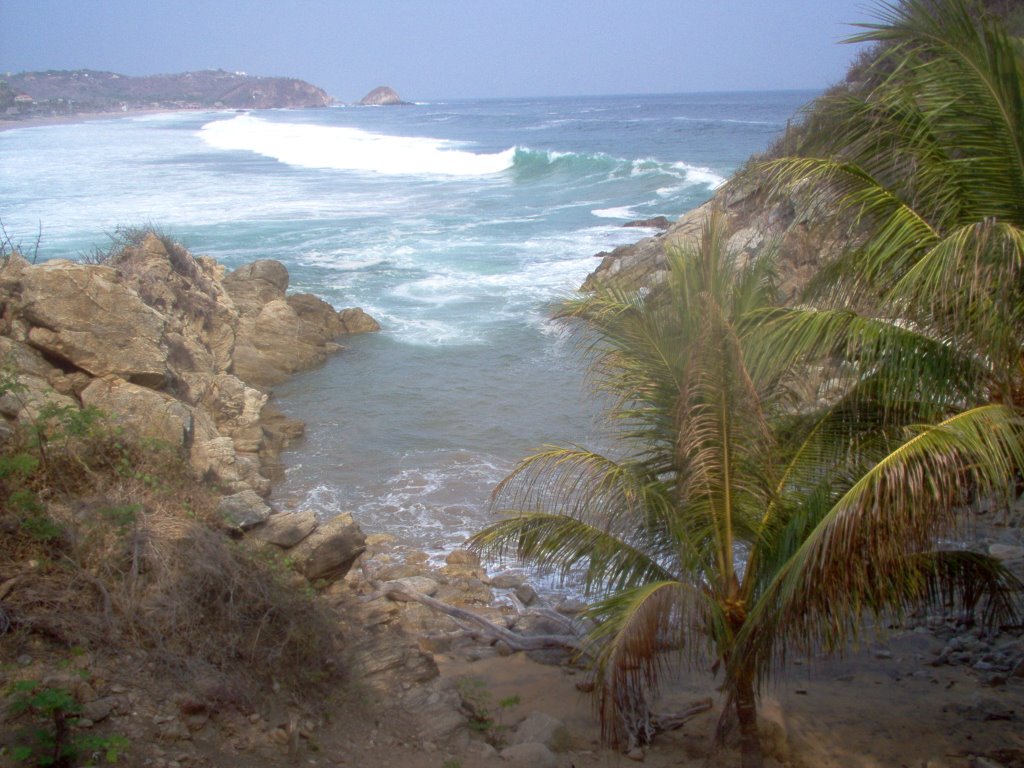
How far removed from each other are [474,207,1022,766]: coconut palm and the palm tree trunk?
0.01m

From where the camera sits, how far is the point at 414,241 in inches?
1280

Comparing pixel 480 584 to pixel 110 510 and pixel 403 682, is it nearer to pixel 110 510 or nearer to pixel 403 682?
pixel 403 682

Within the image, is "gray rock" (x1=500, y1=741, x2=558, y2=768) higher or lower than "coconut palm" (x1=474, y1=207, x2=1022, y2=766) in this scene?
lower

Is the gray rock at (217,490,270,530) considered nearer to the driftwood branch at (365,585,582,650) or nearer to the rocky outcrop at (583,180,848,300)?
the driftwood branch at (365,585,582,650)

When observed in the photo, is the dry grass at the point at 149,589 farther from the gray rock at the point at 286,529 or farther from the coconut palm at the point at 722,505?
the coconut palm at the point at 722,505

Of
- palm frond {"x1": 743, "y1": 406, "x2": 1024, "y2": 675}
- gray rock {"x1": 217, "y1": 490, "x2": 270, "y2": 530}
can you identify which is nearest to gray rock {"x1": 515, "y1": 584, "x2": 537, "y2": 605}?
gray rock {"x1": 217, "y1": 490, "x2": 270, "y2": 530}

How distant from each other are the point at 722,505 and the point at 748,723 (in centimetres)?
152

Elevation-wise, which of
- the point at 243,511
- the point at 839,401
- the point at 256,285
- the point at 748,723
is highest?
the point at 839,401

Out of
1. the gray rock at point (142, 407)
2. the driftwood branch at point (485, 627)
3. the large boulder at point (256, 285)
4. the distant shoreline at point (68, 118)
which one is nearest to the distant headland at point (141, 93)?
the distant shoreline at point (68, 118)

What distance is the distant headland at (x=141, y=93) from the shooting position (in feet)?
282

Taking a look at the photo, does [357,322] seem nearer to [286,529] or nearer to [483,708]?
[286,529]

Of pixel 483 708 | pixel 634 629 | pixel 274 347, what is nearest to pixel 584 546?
pixel 634 629

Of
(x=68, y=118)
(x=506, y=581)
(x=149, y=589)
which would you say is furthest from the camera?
(x=68, y=118)

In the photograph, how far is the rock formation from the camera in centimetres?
1012
